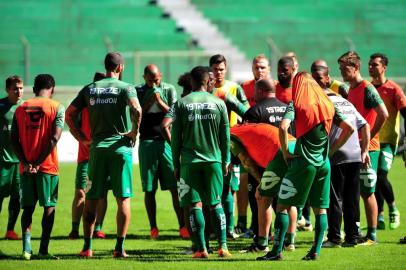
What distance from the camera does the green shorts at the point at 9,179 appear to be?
12.5m

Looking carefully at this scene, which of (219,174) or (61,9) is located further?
(61,9)

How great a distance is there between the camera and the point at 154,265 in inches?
391

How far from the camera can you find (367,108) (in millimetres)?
11992

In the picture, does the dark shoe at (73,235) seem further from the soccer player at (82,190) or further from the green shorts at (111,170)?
the green shorts at (111,170)

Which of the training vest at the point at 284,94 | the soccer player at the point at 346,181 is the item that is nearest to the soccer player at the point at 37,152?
the training vest at the point at 284,94

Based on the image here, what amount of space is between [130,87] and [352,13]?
79.2ft

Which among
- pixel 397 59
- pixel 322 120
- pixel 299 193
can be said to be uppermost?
pixel 397 59

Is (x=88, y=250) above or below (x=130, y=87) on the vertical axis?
below

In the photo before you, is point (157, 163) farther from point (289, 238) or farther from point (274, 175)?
point (274, 175)

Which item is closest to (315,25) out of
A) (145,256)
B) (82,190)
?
(82,190)

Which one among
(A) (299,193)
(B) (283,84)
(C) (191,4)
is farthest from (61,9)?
(A) (299,193)

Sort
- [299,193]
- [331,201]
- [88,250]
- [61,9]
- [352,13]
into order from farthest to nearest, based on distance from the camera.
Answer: [352,13]
[61,9]
[331,201]
[88,250]
[299,193]

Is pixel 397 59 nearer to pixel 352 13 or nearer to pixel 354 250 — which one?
pixel 352 13

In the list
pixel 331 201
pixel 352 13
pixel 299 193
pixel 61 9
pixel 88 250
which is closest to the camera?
pixel 299 193
